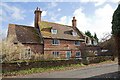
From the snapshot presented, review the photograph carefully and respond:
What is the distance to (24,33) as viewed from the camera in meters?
38.5

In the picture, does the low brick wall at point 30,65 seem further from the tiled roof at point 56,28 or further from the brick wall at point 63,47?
the tiled roof at point 56,28

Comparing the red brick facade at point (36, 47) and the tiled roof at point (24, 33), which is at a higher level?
the tiled roof at point (24, 33)

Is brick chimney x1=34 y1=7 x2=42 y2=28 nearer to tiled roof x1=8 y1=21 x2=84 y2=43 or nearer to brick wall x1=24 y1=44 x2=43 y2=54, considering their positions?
tiled roof x1=8 y1=21 x2=84 y2=43

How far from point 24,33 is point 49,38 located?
5.06 meters

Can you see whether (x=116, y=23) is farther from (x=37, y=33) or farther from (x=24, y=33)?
(x=37, y=33)

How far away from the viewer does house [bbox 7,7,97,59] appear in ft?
121

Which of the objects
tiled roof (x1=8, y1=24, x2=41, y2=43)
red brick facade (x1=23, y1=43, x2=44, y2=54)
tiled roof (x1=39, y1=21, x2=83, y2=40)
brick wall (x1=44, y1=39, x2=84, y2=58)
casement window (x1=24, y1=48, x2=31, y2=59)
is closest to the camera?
casement window (x1=24, y1=48, x2=31, y2=59)

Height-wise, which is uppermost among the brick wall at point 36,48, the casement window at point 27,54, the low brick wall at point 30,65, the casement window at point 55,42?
the casement window at point 55,42

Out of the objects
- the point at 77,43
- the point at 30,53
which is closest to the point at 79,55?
the point at 77,43

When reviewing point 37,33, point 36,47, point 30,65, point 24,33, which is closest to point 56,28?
point 37,33

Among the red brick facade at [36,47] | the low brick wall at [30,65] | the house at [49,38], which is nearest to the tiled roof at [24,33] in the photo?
the house at [49,38]

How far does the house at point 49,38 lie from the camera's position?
37031mm

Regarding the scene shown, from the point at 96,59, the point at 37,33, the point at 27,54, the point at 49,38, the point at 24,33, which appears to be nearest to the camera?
the point at 27,54

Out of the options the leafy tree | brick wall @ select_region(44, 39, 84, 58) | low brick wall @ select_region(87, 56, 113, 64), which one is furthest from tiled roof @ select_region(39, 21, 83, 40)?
the leafy tree
